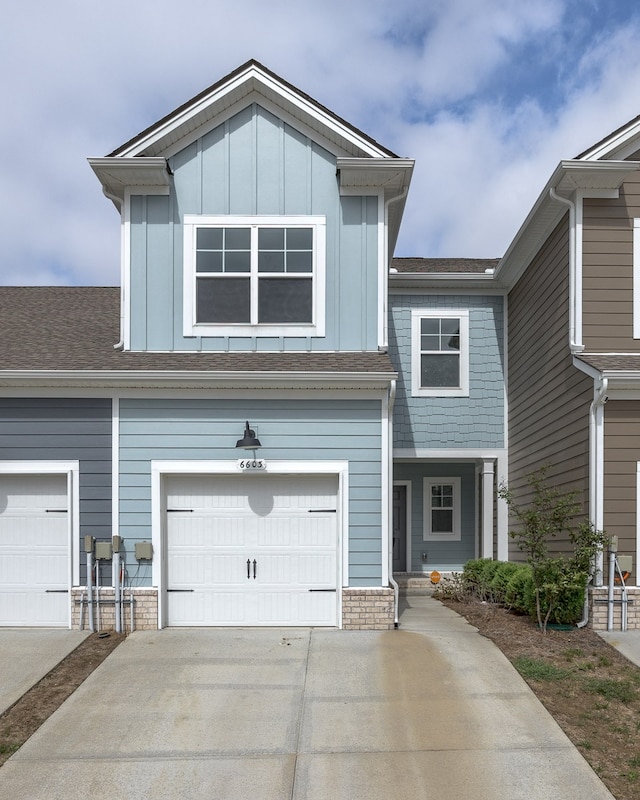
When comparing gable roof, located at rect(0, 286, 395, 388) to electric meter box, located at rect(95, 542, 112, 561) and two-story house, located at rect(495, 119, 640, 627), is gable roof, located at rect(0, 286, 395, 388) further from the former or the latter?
two-story house, located at rect(495, 119, 640, 627)

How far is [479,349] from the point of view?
15539 mm

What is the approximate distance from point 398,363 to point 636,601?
6515 mm

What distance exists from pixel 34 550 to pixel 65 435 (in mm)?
1531

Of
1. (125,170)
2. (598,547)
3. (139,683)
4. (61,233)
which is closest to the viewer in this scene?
(139,683)

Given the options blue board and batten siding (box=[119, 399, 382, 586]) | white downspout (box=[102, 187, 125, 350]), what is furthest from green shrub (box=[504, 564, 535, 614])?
white downspout (box=[102, 187, 125, 350])

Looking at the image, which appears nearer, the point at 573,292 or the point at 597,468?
the point at 597,468

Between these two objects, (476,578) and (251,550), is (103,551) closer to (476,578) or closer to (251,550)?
(251,550)

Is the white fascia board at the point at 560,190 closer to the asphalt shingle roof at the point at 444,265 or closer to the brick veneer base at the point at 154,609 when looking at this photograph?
the asphalt shingle roof at the point at 444,265

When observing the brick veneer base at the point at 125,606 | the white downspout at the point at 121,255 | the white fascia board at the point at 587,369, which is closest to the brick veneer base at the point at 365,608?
the brick veneer base at the point at 125,606

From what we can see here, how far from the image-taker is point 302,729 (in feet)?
23.1

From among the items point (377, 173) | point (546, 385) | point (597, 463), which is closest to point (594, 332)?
point (546, 385)

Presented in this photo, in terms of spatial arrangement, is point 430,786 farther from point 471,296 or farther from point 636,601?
point 471,296

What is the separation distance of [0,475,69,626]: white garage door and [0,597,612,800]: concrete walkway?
1.45 meters

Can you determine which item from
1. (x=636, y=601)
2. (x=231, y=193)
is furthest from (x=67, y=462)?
(x=636, y=601)
